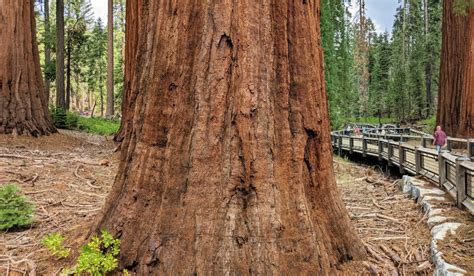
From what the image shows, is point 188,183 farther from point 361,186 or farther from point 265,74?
point 361,186

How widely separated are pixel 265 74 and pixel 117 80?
42.9 m

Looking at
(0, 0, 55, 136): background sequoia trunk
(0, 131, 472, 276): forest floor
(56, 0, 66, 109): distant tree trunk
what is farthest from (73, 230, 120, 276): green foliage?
(56, 0, 66, 109): distant tree trunk

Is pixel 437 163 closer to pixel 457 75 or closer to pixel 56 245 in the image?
pixel 56 245

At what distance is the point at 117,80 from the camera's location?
43906mm

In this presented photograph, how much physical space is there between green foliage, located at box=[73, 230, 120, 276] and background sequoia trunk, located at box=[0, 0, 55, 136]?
815cm

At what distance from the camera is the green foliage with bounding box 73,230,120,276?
9.86 feet

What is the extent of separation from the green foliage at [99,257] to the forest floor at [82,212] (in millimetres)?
413

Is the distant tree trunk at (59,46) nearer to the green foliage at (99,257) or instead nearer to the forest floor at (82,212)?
the forest floor at (82,212)

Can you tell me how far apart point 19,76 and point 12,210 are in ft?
23.5

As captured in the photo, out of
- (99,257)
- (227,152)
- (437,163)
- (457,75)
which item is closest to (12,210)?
(99,257)

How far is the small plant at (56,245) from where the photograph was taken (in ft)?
10.6

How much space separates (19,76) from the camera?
34.7 feet

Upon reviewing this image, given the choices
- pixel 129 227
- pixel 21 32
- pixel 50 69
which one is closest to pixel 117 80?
pixel 50 69

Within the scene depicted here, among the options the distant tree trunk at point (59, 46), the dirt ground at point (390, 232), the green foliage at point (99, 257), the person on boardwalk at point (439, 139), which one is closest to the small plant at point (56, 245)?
the green foliage at point (99, 257)
